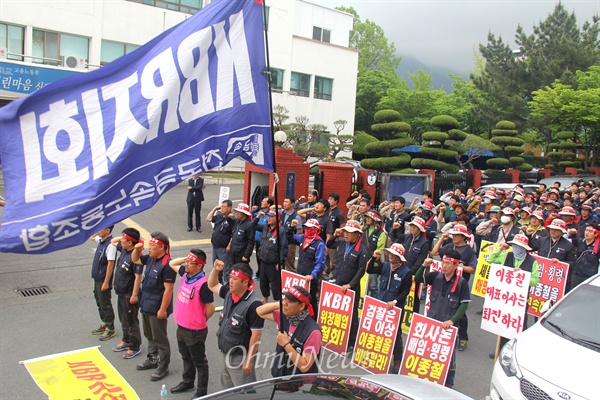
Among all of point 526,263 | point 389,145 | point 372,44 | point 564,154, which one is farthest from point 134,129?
point 372,44

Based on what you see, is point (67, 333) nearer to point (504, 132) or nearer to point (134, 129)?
point (134, 129)

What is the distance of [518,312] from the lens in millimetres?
6977

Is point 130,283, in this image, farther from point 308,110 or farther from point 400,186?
point 308,110

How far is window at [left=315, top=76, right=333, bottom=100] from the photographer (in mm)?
35875

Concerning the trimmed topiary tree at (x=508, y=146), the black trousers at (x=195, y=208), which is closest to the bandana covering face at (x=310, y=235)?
the black trousers at (x=195, y=208)

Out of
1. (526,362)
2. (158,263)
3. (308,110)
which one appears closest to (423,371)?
(526,362)

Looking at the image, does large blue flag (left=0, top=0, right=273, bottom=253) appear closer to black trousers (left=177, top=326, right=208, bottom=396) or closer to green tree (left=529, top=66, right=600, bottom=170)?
black trousers (left=177, top=326, right=208, bottom=396)

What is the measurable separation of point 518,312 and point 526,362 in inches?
76.2

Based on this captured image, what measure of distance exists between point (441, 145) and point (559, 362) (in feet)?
66.4

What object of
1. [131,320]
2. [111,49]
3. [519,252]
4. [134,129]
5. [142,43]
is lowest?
[131,320]

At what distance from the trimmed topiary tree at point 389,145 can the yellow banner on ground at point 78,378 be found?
1852cm

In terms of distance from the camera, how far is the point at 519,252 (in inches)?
308

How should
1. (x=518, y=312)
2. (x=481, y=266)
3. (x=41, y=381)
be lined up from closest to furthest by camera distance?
1. (x=41, y=381)
2. (x=518, y=312)
3. (x=481, y=266)

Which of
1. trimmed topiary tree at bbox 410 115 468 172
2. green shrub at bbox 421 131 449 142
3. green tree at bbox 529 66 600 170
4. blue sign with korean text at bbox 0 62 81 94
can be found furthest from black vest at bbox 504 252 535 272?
green tree at bbox 529 66 600 170
